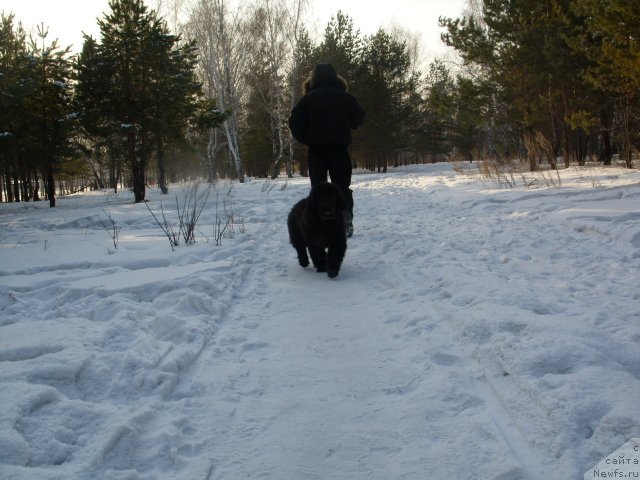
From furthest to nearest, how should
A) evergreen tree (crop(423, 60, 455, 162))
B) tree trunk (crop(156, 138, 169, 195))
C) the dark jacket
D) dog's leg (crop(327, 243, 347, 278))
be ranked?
evergreen tree (crop(423, 60, 455, 162)) → tree trunk (crop(156, 138, 169, 195)) → the dark jacket → dog's leg (crop(327, 243, 347, 278))

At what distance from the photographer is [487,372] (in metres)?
2.28

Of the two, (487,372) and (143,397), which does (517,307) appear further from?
(143,397)

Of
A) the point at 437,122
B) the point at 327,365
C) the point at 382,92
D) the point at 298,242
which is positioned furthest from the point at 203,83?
the point at 437,122

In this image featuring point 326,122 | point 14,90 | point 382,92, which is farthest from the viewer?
point 382,92

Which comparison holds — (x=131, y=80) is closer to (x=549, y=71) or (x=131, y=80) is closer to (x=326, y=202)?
(x=326, y=202)

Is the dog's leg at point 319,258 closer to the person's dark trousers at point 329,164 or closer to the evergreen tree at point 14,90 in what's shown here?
the person's dark trousers at point 329,164

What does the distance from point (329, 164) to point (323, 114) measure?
64 cm

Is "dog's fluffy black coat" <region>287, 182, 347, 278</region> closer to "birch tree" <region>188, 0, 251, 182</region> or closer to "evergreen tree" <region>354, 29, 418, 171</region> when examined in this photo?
"birch tree" <region>188, 0, 251, 182</region>

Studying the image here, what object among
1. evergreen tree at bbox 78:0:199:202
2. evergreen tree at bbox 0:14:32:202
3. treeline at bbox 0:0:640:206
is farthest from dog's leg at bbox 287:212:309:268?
evergreen tree at bbox 0:14:32:202

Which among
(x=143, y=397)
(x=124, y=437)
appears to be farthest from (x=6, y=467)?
(x=143, y=397)

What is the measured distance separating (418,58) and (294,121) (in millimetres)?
41212

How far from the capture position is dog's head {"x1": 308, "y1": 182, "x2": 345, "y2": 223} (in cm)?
436

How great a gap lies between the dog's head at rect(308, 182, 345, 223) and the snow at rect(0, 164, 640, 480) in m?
0.64

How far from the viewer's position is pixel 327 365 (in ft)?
8.26
